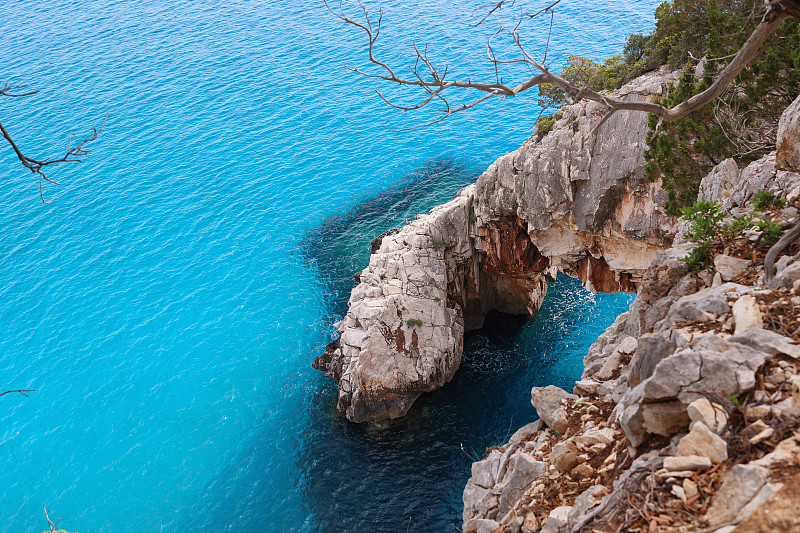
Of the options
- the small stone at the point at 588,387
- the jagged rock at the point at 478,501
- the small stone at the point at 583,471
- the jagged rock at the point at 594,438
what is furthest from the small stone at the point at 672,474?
the jagged rock at the point at 478,501

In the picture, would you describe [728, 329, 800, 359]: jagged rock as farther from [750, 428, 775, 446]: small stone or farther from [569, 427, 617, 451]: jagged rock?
[569, 427, 617, 451]: jagged rock

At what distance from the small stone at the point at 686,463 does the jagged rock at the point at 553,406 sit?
5.35 m

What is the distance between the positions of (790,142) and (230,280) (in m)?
37.2

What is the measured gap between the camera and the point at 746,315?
927 cm

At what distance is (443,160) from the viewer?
167 ft

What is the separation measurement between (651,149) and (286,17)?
215 ft

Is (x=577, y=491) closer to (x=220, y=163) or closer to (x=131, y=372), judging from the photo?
(x=131, y=372)

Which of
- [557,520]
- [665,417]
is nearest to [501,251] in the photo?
[557,520]

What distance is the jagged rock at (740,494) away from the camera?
643 centimetres

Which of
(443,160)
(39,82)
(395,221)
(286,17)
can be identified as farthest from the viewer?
(286,17)

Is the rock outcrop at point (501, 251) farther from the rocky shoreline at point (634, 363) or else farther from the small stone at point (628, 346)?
the small stone at point (628, 346)

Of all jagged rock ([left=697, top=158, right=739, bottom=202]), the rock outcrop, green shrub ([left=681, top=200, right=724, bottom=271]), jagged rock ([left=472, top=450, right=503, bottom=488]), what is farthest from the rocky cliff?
the rock outcrop

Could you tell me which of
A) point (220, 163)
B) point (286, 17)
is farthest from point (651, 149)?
point (286, 17)

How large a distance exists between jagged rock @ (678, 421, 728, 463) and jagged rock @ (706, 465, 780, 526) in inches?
19.1
